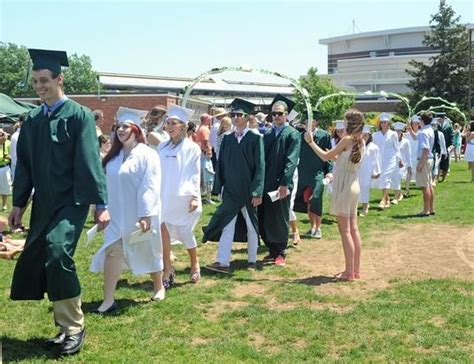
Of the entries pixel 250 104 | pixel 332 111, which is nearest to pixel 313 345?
pixel 250 104

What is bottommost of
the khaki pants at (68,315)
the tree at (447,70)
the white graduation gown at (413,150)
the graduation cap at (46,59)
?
the khaki pants at (68,315)

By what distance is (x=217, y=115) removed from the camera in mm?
15570

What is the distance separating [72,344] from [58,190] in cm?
119

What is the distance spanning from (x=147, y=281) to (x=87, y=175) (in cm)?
269

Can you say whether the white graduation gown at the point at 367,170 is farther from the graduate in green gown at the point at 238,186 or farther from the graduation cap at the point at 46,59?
the graduation cap at the point at 46,59

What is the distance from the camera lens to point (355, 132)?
22.9ft

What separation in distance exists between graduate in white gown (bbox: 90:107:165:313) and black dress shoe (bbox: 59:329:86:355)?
101 cm

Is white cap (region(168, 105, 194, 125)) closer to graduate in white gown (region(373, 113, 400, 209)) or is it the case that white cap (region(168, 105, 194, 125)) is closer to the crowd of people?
the crowd of people

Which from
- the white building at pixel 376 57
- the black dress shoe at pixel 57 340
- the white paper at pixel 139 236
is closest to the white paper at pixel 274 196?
the white paper at pixel 139 236

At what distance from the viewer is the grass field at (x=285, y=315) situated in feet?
15.9

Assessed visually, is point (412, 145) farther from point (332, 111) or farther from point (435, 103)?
point (332, 111)

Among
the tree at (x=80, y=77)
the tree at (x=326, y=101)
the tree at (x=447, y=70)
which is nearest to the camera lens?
the tree at (x=447, y=70)

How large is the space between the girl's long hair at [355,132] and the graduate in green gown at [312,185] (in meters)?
3.01

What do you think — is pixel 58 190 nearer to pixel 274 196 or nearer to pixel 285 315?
pixel 285 315
